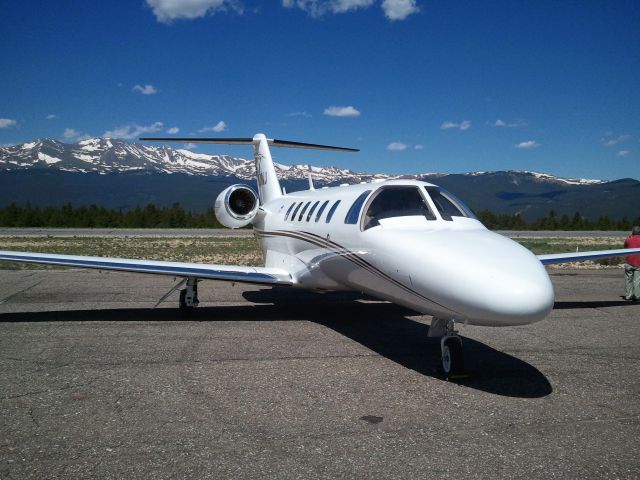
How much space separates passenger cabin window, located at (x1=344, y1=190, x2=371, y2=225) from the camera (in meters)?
8.41

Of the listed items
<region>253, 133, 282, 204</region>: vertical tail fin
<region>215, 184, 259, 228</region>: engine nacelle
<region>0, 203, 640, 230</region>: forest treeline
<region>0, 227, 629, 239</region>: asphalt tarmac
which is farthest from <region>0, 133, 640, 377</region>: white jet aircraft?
<region>0, 203, 640, 230</region>: forest treeline

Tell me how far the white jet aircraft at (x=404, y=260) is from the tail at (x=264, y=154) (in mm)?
2991

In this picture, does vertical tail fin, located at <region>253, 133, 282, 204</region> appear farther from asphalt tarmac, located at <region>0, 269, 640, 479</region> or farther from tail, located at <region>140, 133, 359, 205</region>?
asphalt tarmac, located at <region>0, 269, 640, 479</region>

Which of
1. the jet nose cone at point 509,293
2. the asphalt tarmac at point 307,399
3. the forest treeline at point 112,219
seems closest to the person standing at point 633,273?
the asphalt tarmac at point 307,399

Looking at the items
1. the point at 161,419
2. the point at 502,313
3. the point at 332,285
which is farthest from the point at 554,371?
the point at 161,419

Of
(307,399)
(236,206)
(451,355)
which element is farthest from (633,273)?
(307,399)

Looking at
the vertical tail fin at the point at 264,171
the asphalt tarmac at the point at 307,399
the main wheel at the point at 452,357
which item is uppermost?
the vertical tail fin at the point at 264,171

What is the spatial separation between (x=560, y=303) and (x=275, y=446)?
1015cm

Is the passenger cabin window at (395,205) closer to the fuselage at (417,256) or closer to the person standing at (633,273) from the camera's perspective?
the fuselage at (417,256)

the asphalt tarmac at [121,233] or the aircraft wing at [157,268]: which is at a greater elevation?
the aircraft wing at [157,268]

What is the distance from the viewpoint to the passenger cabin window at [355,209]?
27.6 ft

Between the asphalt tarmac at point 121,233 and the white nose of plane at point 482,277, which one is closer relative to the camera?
the white nose of plane at point 482,277

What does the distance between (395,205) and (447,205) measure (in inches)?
28.3

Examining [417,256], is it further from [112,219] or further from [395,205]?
[112,219]
